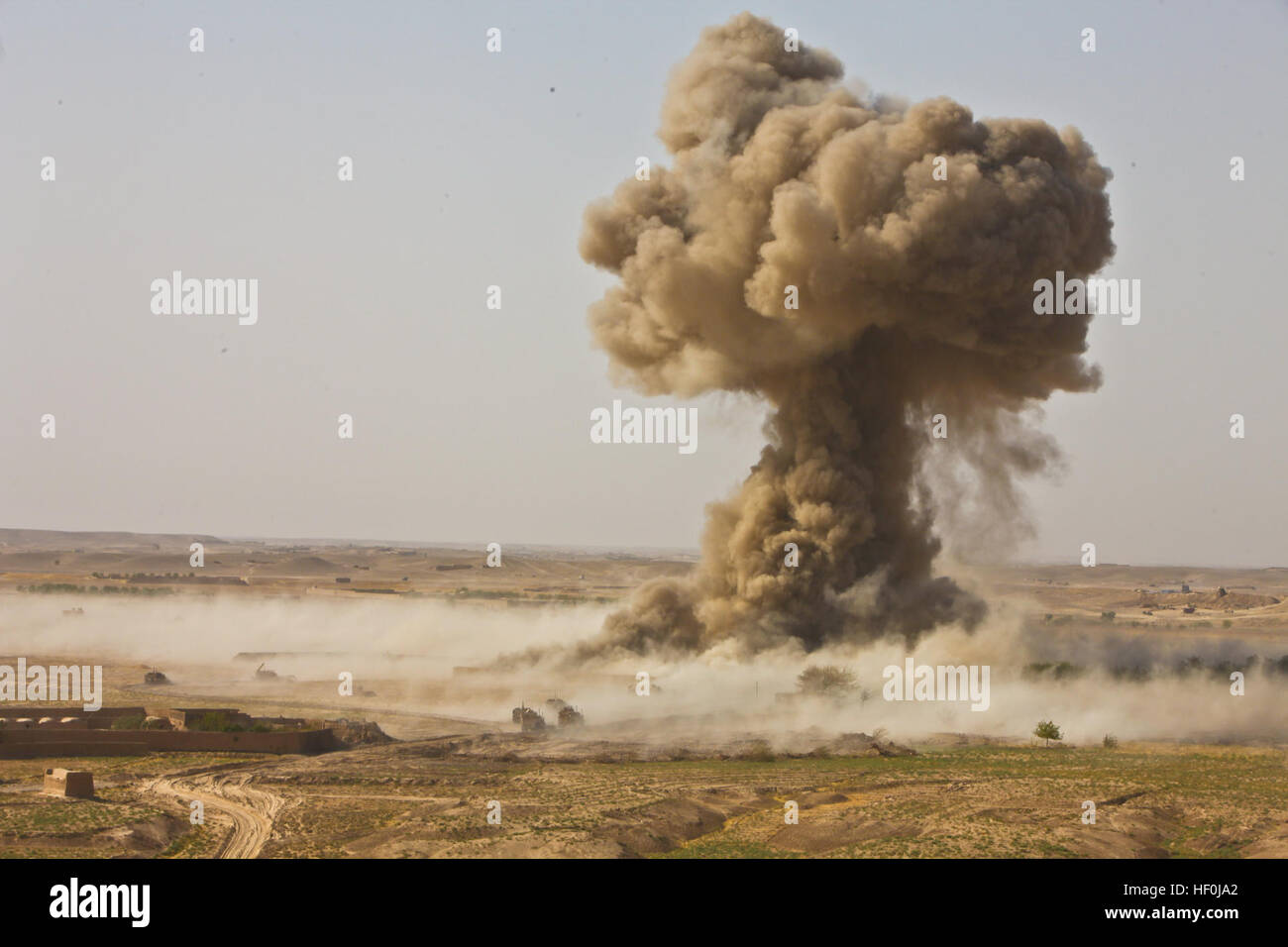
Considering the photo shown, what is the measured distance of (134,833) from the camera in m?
32.7

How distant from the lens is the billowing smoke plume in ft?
184

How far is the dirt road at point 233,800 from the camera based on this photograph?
32844mm

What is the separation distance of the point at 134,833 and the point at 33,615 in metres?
76.2

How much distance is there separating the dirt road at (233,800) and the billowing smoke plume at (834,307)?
22687 mm

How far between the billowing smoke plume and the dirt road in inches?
893

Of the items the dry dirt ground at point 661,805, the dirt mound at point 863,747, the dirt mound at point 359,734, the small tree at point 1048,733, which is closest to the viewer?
the dry dirt ground at point 661,805

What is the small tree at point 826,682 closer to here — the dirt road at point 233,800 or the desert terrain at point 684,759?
the desert terrain at point 684,759

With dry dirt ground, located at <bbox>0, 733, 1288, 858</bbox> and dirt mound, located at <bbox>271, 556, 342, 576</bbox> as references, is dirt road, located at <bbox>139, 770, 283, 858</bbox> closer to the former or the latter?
dry dirt ground, located at <bbox>0, 733, 1288, 858</bbox>

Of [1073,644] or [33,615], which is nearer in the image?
[1073,644]

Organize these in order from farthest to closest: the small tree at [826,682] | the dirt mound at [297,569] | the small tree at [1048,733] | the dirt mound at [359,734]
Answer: the dirt mound at [297,569] < the small tree at [826,682] < the small tree at [1048,733] < the dirt mound at [359,734]

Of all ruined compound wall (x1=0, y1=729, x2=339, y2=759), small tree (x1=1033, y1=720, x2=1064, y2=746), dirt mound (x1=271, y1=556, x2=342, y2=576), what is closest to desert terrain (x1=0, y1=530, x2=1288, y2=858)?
small tree (x1=1033, y1=720, x2=1064, y2=746)

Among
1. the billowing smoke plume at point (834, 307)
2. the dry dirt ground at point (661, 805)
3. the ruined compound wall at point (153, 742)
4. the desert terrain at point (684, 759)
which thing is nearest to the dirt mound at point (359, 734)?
the desert terrain at point (684, 759)

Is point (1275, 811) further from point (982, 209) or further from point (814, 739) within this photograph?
point (982, 209)
